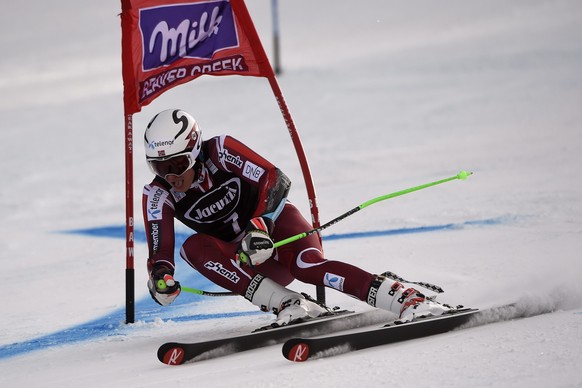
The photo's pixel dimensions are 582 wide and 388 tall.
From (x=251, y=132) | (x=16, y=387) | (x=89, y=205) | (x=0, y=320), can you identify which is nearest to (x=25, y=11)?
(x=251, y=132)

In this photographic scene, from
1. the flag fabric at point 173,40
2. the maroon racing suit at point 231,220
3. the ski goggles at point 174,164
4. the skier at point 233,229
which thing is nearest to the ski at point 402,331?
the skier at point 233,229

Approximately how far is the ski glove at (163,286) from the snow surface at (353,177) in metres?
0.25

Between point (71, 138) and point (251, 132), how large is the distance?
270 cm

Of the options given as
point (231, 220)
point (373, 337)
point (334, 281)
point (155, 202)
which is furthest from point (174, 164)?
point (373, 337)

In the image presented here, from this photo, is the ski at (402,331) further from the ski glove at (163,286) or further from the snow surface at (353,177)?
the ski glove at (163,286)

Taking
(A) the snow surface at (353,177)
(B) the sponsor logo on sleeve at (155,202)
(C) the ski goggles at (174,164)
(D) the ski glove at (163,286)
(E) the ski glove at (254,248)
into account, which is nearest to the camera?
(A) the snow surface at (353,177)

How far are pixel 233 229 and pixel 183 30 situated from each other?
113 centimetres

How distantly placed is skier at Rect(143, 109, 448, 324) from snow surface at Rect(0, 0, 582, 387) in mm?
308

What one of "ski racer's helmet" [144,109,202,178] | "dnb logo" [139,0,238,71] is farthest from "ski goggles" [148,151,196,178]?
"dnb logo" [139,0,238,71]

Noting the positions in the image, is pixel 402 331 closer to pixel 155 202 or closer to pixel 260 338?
pixel 260 338

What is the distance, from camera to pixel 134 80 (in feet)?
16.8

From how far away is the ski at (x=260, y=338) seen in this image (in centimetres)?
395

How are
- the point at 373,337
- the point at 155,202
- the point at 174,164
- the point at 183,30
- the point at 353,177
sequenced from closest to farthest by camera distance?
the point at 373,337 → the point at 174,164 → the point at 155,202 → the point at 183,30 → the point at 353,177

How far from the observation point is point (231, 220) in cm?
480
